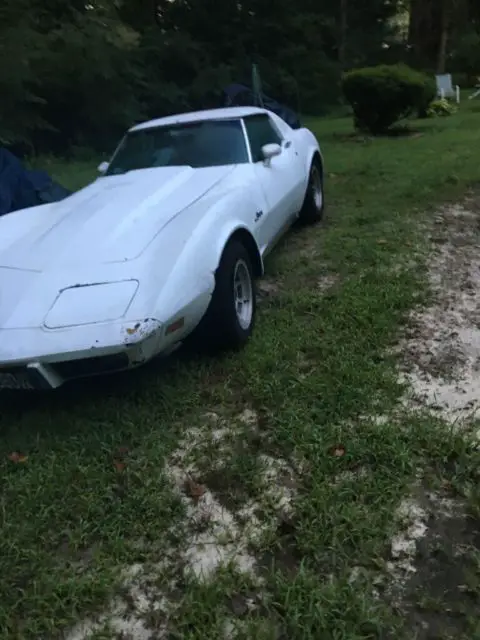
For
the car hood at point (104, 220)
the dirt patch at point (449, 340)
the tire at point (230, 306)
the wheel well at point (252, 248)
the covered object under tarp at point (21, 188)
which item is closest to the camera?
the dirt patch at point (449, 340)

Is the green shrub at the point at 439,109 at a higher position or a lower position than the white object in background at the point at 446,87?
higher

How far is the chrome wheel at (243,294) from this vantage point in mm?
4121

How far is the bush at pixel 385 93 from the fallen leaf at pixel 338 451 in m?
10.7

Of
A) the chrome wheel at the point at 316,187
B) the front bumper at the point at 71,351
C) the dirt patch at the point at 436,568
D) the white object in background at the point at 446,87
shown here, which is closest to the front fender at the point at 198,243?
the front bumper at the point at 71,351

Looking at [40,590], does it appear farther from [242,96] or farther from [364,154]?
[242,96]

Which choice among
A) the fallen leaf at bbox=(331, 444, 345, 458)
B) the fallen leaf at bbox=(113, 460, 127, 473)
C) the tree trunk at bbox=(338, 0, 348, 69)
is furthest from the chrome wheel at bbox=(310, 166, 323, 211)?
the tree trunk at bbox=(338, 0, 348, 69)

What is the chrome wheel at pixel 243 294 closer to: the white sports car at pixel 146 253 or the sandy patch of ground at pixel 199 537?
the white sports car at pixel 146 253

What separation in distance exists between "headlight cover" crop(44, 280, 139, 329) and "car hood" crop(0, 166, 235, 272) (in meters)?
0.23

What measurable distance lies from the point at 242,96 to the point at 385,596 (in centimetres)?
1250

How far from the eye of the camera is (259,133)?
560 centimetres

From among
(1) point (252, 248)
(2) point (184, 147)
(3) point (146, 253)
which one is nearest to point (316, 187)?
(2) point (184, 147)

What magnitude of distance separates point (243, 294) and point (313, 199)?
8.70ft

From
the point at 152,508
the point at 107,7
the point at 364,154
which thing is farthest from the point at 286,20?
the point at 152,508

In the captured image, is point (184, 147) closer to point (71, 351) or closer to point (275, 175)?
point (275, 175)
